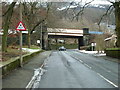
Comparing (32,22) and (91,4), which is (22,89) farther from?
(32,22)

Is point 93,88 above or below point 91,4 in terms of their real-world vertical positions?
below

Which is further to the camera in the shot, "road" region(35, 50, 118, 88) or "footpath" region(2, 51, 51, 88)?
"road" region(35, 50, 118, 88)

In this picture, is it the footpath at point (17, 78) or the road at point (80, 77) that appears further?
the road at point (80, 77)

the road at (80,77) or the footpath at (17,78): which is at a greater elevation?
the footpath at (17,78)

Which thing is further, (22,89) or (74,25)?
(74,25)

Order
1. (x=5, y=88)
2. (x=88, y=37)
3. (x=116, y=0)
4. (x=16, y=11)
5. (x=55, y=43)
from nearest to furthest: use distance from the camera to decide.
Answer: (x=5, y=88), (x=116, y=0), (x=16, y=11), (x=88, y=37), (x=55, y=43)

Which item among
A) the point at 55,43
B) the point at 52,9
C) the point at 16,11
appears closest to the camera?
the point at 16,11

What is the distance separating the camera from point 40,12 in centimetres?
4975

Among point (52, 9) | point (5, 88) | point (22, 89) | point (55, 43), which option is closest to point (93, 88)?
point (22, 89)

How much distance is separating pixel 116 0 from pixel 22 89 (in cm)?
2209

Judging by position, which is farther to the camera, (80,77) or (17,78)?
(80,77)

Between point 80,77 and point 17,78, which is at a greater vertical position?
point 17,78

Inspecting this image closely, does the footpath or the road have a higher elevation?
the footpath

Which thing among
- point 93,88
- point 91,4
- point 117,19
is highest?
point 91,4
